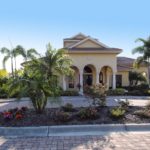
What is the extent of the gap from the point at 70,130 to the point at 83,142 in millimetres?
1371

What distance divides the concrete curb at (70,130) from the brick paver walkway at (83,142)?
0.53 m

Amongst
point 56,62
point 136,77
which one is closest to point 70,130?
point 56,62

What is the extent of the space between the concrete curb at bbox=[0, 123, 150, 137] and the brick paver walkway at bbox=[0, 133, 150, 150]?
53cm

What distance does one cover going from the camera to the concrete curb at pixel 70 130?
9.13 m

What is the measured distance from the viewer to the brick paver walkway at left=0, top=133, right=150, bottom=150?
7.45 metres

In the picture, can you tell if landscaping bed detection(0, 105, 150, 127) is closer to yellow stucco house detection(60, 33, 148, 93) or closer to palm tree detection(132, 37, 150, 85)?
yellow stucco house detection(60, 33, 148, 93)

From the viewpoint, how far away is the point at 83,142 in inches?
315

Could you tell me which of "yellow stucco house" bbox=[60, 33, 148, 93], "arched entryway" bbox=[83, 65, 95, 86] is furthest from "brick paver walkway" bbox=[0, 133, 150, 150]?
"arched entryway" bbox=[83, 65, 95, 86]

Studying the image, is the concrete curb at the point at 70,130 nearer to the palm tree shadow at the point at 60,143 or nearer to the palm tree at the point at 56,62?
the palm tree shadow at the point at 60,143

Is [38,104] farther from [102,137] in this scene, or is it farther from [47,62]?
[47,62]

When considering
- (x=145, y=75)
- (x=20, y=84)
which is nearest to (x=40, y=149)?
(x=20, y=84)

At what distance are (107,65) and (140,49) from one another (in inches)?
167

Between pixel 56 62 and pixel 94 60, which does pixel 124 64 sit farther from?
pixel 56 62

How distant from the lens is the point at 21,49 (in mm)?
32906
